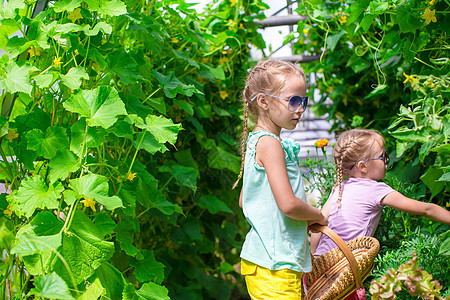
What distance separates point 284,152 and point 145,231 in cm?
113

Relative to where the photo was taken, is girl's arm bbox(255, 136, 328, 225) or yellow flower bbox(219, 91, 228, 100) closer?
girl's arm bbox(255, 136, 328, 225)

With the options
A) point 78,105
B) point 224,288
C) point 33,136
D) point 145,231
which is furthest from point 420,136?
point 224,288

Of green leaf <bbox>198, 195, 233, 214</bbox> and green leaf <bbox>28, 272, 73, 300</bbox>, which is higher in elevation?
green leaf <bbox>28, 272, 73, 300</bbox>

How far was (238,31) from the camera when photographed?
259cm

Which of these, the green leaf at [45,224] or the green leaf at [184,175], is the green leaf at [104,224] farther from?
the green leaf at [184,175]

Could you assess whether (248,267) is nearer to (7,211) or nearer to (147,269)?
(147,269)

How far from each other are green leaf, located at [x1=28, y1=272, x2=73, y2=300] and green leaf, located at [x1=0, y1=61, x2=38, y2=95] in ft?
1.53

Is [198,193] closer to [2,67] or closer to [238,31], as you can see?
[238,31]

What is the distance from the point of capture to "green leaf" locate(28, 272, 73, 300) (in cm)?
93

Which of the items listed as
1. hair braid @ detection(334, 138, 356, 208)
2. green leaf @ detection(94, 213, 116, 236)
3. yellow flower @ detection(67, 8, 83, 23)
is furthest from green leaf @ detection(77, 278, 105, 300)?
hair braid @ detection(334, 138, 356, 208)

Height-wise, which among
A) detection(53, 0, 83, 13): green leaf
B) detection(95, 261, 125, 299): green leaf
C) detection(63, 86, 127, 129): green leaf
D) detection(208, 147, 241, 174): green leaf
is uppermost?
detection(53, 0, 83, 13): green leaf

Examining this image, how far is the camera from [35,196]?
1149 mm

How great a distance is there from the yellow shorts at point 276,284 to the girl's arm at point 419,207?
399mm

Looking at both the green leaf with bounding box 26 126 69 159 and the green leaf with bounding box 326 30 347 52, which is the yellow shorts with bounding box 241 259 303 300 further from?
the green leaf with bounding box 326 30 347 52
